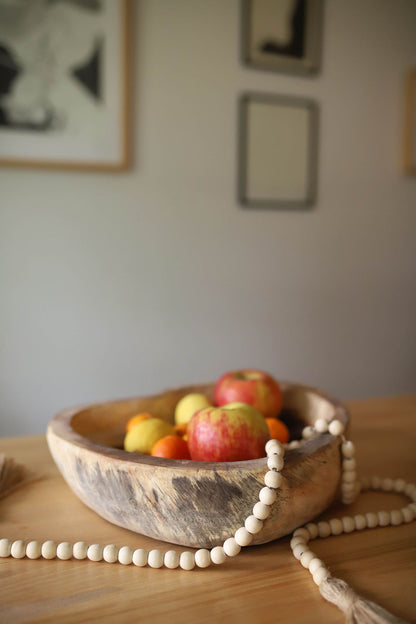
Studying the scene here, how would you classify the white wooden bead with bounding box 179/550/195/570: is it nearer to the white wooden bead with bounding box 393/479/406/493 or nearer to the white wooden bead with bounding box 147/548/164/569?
the white wooden bead with bounding box 147/548/164/569

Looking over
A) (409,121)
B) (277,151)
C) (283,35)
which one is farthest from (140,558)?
(409,121)

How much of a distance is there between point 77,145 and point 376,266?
5.29 ft

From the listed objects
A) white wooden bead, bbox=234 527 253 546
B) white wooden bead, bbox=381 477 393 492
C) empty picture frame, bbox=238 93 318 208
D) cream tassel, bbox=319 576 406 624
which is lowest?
white wooden bead, bbox=381 477 393 492

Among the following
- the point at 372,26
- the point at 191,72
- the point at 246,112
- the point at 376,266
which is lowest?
the point at 376,266

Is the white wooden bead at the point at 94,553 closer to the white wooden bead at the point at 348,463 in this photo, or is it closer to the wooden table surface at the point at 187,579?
the wooden table surface at the point at 187,579

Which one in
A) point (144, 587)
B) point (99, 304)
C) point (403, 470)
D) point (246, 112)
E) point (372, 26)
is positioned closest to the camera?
point (144, 587)

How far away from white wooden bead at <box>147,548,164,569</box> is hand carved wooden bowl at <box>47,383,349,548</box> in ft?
0.09

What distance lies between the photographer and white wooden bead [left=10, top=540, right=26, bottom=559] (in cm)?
57

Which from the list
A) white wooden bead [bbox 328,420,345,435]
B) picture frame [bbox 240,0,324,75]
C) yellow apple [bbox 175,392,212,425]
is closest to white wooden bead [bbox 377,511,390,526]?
white wooden bead [bbox 328,420,345,435]

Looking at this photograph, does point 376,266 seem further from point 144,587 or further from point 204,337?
point 144,587

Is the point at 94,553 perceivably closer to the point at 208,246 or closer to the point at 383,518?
the point at 383,518

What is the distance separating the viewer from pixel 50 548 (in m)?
0.57

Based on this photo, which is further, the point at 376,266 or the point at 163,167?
the point at 376,266

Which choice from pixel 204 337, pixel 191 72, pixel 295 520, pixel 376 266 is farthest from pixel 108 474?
pixel 376 266
